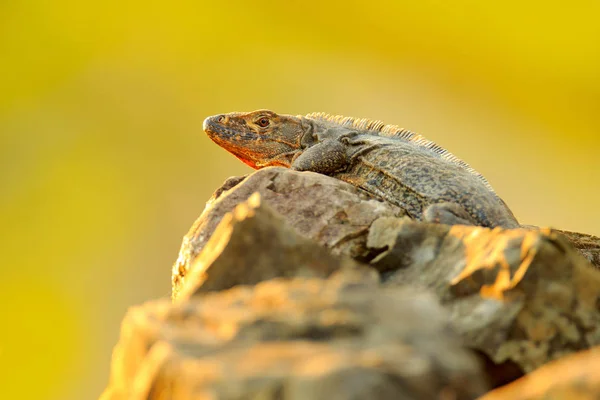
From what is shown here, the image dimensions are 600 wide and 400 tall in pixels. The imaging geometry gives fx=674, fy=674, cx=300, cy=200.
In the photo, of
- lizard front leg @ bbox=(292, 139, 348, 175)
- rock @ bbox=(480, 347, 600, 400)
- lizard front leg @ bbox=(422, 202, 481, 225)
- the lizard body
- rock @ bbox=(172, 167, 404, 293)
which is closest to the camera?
rock @ bbox=(480, 347, 600, 400)

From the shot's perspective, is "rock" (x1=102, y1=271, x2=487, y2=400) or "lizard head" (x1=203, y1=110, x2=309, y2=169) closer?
"rock" (x1=102, y1=271, x2=487, y2=400)

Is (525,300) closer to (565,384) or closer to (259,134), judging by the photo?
(565,384)

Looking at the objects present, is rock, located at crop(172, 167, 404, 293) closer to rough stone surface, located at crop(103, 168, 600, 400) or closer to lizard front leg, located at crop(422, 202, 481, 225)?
rough stone surface, located at crop(103, 168, 600, 400)

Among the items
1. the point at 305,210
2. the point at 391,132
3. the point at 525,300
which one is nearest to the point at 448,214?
the point at 305,210

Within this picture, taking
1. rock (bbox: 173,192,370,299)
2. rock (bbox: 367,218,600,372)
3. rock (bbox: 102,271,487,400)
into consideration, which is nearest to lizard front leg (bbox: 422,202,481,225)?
rock (bbox: 367,218,600,372)

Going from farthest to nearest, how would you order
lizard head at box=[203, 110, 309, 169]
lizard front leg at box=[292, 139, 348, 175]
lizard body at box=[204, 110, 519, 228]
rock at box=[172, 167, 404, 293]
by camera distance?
lizard head at box=[203, 110, 309, 169] → lizard front leg at box=[292, 139, 348, 175] → lizard body at box=[204, 110, 519, 228] → rock at box=[172, 167, 404, 293]

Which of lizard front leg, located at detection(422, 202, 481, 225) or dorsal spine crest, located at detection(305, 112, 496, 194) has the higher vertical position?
dorsal spine crest, located at detection(305, 112, 496, 194)

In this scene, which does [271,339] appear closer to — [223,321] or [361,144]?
[223,321]

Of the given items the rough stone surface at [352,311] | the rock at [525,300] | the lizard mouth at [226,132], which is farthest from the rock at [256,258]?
the lizard mouth at [226,132]
